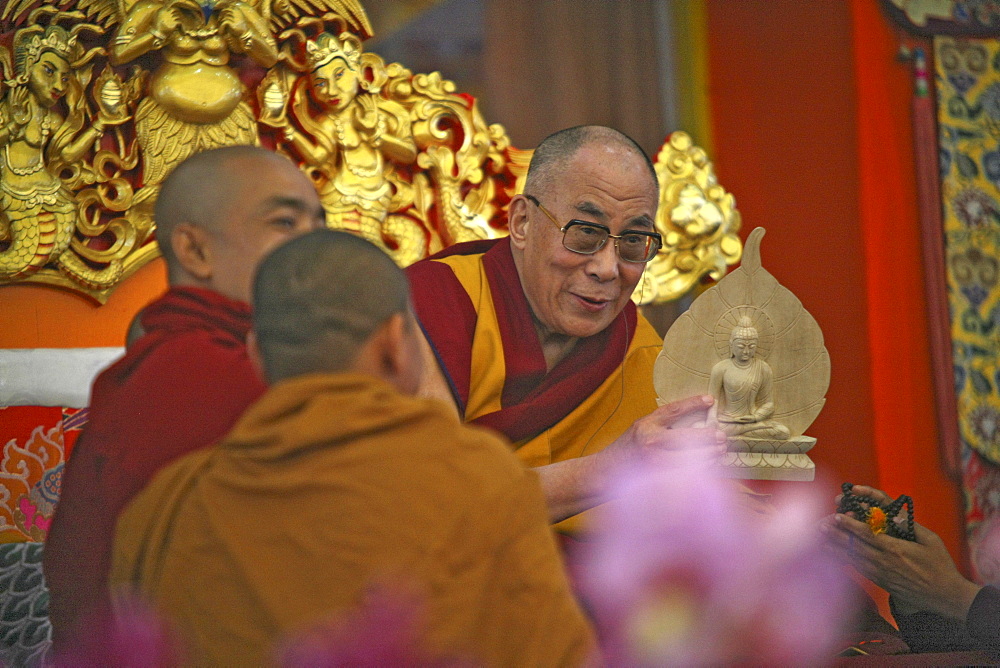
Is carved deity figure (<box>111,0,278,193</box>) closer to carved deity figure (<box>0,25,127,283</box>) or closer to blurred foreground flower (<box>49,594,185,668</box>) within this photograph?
carved deity figure (<box>0,25,127,283</box>)

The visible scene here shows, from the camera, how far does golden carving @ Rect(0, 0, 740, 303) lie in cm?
217

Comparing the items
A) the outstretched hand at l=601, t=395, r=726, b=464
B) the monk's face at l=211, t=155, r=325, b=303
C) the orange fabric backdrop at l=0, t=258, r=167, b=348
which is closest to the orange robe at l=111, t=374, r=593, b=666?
the monk's face at l=211, t=155, r=325, b=303

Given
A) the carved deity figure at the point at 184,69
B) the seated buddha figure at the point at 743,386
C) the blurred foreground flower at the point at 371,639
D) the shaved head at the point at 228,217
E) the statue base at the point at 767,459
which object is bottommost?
the statue base at the point at 767,459

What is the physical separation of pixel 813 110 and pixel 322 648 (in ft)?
7.15

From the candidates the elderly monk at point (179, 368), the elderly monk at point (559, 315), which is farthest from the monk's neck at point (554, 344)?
the elderly monk at point (179, 368)

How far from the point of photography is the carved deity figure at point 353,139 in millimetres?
2377

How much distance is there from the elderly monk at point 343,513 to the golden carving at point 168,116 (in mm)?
1055

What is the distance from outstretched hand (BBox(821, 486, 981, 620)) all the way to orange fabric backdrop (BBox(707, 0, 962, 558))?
64 centimetres

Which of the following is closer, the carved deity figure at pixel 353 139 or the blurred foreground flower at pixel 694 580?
the blurred foreground flower at pixel 694 580

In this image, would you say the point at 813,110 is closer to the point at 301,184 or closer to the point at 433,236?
the point at 433,236

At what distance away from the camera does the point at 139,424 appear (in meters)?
1.41

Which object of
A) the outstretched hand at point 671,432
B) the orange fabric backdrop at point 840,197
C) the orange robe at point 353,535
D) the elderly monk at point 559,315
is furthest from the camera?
the orange fabric backdrop at point 840,197

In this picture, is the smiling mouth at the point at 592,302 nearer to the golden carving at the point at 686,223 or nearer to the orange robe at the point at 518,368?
the orange robe at the point at 518,368

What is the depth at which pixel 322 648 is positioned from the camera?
48.9 inches
